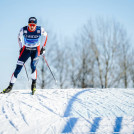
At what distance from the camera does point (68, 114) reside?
10.7ft

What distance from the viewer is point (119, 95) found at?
4758mm

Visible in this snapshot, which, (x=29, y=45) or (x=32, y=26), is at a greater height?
(x=32, y=26)

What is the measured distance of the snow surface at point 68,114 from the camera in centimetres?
260

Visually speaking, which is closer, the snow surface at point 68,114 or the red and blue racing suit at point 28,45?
the snow surface at point 68,114

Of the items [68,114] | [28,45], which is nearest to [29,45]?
[28,45]

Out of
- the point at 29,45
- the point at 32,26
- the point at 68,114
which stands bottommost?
the point at 68,114

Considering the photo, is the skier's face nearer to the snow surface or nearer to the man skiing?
the man skiing

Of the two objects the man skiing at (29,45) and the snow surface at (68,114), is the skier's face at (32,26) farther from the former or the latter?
the snow surface at (68,114)

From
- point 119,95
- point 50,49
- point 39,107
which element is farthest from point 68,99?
point 50,49

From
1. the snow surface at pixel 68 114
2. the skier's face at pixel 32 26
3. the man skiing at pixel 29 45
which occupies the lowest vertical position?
the snow surface at pixel 68 114

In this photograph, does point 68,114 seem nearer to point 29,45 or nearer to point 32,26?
point 29,45

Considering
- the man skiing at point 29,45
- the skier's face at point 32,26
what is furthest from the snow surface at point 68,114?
the skier's face at point 32,26

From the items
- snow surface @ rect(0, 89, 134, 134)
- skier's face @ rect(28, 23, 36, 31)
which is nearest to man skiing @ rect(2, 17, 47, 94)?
skier's face @ rect(28, 23, 36, 31)

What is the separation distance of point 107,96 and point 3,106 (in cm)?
290
